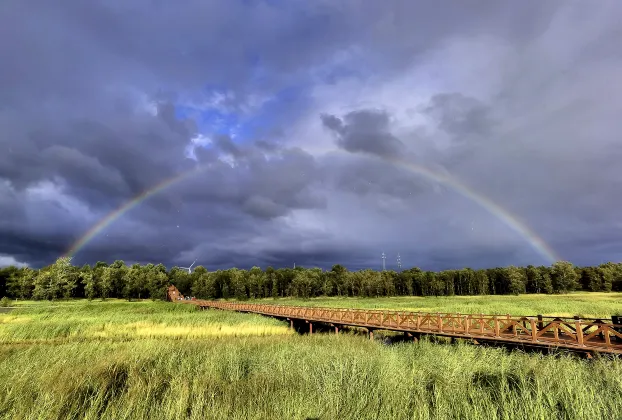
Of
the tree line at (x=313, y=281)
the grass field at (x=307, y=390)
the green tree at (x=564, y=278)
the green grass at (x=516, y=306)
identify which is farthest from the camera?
the green tree at (x=564, y=278)

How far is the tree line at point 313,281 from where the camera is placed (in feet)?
331

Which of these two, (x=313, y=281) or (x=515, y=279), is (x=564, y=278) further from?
(x=313, y=281)

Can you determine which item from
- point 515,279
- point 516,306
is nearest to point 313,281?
point 515,279

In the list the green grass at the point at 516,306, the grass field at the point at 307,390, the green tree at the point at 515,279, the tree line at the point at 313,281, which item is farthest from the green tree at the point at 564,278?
the grass field at the point at 307,390

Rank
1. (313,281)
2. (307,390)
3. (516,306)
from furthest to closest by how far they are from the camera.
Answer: (313,281), (516,306), (307,390)

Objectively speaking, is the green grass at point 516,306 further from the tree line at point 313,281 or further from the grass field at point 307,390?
the tree line at point 313,281

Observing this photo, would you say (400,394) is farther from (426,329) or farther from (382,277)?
(382,277)

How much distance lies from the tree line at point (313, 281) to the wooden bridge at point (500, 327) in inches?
3317

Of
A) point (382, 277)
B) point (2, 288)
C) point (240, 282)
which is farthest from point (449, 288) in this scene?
point (2, 288)

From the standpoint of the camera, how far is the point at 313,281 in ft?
375

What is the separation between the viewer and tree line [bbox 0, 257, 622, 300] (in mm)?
100812

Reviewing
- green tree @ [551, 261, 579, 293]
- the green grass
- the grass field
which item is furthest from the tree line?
the grass field

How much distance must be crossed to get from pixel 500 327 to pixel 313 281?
97669mm

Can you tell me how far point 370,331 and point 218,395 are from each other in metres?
19.6
